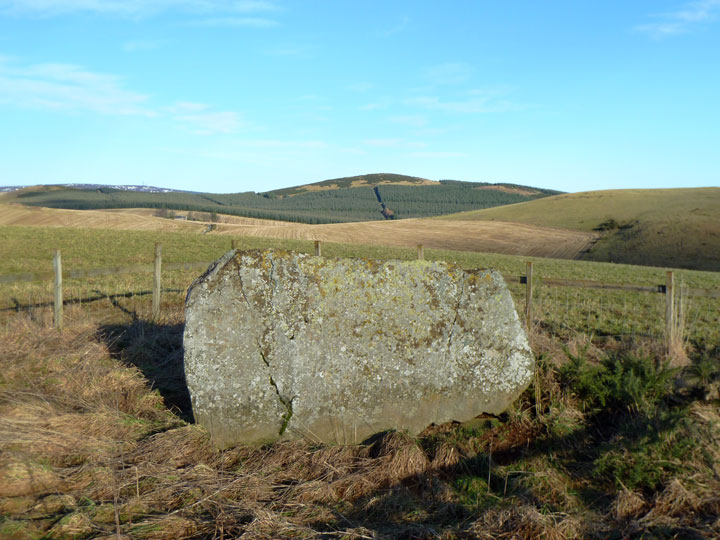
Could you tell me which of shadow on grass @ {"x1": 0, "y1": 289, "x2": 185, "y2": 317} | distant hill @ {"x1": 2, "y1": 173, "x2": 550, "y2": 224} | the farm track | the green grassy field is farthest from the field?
distant hill @ {"x1": 2, "y1": 173, "x2": 550, "y2": 224}

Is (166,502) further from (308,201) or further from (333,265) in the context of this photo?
(308,201)

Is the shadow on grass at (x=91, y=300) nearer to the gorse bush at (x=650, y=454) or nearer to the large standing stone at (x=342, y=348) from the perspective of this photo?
the large standing stone at (x=342, y=348)

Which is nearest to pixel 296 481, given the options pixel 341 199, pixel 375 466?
pixel 375 466

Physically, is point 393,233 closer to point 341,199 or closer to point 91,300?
point 91,300

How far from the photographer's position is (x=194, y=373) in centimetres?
435

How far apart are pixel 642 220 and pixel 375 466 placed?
60.7 meters

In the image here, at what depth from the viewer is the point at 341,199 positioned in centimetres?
14475

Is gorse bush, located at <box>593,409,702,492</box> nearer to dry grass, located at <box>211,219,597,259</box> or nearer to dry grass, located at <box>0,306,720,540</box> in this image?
dry grass, located at <box>0,306,720,540</box>

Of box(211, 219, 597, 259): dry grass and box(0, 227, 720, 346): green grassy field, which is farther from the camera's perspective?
box(211, 219, 597, 259): dry grass

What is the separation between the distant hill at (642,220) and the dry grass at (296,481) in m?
40.6

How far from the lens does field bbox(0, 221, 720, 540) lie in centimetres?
301

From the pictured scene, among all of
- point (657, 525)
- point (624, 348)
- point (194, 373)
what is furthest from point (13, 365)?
point (624, 348)

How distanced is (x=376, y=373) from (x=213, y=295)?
5.21 feet

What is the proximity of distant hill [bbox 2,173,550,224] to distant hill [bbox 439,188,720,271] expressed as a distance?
150 feet
